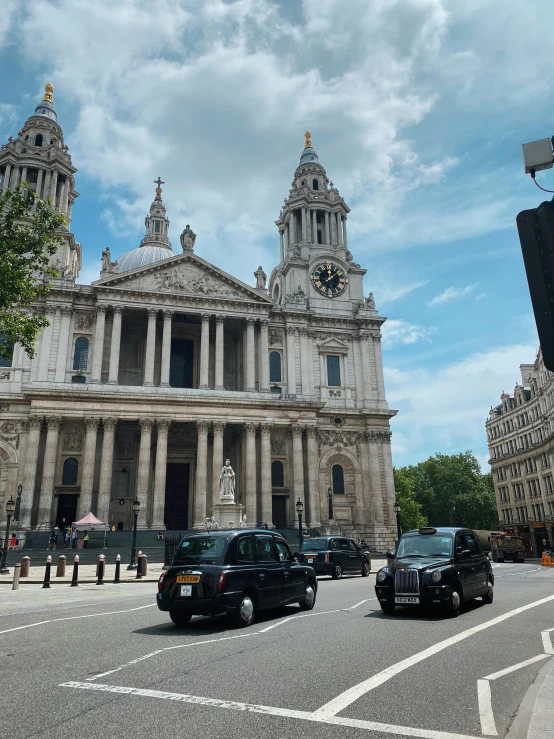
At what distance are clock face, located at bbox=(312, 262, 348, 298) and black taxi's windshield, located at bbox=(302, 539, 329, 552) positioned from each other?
32703mm

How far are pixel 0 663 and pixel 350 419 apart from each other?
138 feet

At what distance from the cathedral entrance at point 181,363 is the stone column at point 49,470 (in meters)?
11.4

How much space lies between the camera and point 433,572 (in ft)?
37.0

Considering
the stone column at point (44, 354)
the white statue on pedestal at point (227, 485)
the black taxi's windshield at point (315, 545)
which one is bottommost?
the black taxi's windshield at point (315, 545)

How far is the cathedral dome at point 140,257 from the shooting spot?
211ft

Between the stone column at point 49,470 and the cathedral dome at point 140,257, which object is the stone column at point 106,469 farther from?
the cathedral dome at point 140,257

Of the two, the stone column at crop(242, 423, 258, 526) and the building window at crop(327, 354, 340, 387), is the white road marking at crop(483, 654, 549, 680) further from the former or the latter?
the building window at crop(327, 354, 340, 387)

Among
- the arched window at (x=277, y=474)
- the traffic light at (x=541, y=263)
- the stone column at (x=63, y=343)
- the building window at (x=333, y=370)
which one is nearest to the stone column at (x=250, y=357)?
the arched window at (x=277, y=474)

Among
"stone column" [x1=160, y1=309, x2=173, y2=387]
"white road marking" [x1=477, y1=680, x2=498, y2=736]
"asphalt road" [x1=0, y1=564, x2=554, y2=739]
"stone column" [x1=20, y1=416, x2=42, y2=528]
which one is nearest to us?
"white road marking" [x1=477, y1=680, x2=498, y2=736]

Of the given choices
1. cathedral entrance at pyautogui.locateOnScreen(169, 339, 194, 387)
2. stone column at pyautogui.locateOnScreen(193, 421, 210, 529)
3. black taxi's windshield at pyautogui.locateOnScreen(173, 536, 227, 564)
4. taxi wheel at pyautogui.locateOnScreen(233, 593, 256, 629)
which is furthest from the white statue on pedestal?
taxi wheel at pyautogui.locateOnScreen(233, 593, 256, 629)

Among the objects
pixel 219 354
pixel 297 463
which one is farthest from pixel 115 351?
pixel 297 463

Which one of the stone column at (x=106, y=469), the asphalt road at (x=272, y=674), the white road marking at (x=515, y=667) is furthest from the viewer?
the stone column at (x=106, y=469)

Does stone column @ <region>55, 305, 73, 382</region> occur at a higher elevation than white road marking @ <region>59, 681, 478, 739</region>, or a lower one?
higher

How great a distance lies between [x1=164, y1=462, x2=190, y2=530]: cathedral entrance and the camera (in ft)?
145
